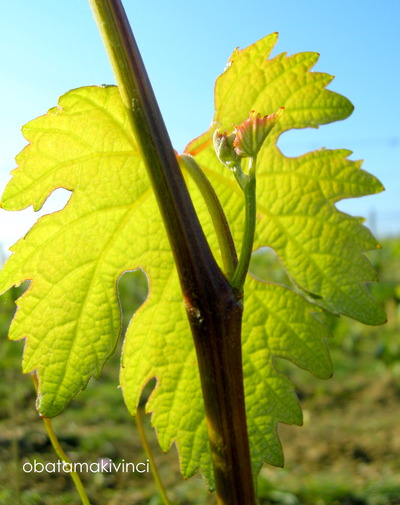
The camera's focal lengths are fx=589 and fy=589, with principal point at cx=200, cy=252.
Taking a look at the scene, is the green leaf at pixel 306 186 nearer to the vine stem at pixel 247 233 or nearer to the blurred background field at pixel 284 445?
the vine stem at pixel 247 233

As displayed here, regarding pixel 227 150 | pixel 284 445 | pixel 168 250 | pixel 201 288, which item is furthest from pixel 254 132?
pixel 284 445

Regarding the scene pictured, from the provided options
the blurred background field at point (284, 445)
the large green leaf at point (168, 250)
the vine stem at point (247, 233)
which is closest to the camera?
the vine stem at point (247, 233)

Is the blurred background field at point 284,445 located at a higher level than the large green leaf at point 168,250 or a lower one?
lower

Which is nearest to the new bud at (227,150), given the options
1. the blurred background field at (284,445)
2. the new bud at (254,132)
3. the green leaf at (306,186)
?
the new bud at (254,132)

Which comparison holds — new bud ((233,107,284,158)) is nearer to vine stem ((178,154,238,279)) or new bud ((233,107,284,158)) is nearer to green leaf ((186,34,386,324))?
vine stem ((178,154,238,279))

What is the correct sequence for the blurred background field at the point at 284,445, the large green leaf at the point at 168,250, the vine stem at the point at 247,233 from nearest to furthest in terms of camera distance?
the vine stem at the point at 247,233, the large green leaf at the point at 168,250, the blurred background field at the point at 284,445

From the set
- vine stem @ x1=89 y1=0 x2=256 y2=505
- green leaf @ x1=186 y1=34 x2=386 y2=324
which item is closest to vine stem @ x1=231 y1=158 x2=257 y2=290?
vine stem @ x1=89 y1=0 x2=256 y2=505

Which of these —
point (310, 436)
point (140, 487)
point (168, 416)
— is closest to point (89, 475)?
point (140, 487)
